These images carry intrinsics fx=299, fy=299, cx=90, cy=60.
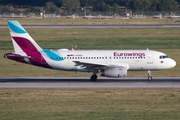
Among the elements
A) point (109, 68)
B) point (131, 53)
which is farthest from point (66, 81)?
point (131, 53)

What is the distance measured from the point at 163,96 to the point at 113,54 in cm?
1061

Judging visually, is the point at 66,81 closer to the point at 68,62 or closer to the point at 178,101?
the point at 68,62

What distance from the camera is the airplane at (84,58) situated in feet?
122

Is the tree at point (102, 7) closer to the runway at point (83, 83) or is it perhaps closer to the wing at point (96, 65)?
the runway at point (83, 83)

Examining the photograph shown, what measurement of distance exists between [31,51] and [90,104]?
593 inches

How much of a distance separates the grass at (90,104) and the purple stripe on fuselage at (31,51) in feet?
19.8

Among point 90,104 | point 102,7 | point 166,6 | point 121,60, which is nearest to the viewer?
point 90,104

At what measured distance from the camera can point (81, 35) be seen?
279 ft

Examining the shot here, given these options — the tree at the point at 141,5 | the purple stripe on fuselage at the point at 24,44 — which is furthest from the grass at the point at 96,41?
the tree at the point at 141,5

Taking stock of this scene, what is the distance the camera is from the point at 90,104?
25672 millimetres

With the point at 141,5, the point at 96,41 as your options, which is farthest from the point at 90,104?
the point at 141,5

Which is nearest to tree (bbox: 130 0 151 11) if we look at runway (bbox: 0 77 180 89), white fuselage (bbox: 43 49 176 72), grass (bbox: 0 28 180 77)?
grass (bbox: 0 28 180 77)

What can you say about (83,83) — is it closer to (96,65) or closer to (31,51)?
(96,65)

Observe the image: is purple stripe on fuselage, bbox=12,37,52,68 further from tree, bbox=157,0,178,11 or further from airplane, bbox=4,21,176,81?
tree, bbox=157,0,178,11
